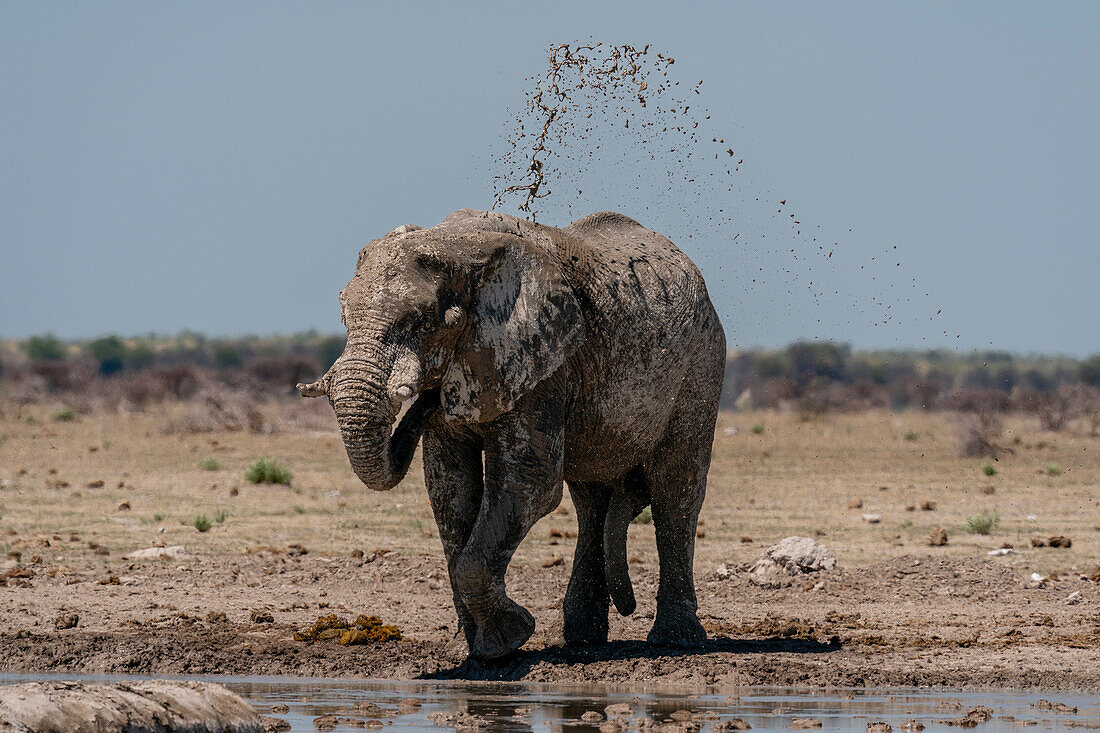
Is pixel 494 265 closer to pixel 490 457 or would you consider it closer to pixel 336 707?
pixel 490 457

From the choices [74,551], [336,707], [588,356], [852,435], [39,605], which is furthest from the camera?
[852,435]

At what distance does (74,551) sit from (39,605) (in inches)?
119

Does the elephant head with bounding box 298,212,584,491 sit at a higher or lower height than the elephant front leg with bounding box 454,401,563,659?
higher

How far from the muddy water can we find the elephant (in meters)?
0.82

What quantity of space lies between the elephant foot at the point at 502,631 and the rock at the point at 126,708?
2607 millimetres

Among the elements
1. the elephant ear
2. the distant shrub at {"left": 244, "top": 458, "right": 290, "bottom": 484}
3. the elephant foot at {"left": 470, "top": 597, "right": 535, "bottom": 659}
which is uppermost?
the elephant ear

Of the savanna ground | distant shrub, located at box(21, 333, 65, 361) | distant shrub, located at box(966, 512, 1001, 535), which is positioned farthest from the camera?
distant shrub, located at box(21, 333, 65, 361)

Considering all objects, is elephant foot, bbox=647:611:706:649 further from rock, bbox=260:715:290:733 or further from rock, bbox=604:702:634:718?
rock, bbox=260:715:290:733

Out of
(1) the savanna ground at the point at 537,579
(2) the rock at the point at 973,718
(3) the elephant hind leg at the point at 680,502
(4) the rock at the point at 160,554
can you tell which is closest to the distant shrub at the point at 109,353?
(1) the savanna ground at the point at 537,579

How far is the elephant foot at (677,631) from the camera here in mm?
11195

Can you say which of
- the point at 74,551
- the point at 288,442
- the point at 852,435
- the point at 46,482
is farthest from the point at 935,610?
the point at 852,435

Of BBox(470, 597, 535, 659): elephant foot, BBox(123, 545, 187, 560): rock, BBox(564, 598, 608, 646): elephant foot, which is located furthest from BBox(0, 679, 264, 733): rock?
BBox(123, 545, 187, 560): rock

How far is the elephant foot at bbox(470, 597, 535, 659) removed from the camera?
998 cm

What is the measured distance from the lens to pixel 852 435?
38.0 meters
